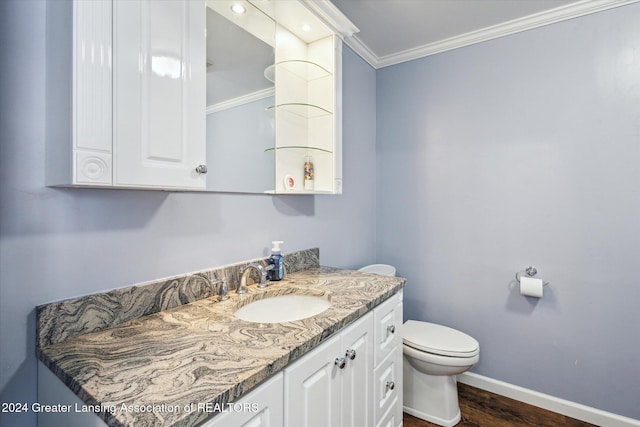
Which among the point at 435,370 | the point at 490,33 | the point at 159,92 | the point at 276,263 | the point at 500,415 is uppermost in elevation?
the point at 490,33

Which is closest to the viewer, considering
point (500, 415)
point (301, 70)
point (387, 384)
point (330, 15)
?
point (387, 384)

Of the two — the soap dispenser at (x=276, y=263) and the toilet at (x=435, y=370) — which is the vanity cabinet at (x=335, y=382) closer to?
the soap dispenser at (x=276, y=263)

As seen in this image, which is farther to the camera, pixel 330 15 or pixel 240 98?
pixel 330 15

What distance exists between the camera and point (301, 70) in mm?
1736

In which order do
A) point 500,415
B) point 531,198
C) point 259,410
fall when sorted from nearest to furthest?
1. point 259,410
2. point 500,415
3. point 531,198

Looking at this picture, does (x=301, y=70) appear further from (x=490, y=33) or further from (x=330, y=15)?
(x=490, y=33)

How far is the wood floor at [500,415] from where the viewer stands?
180 cm

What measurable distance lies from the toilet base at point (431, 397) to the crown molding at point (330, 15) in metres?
1.98

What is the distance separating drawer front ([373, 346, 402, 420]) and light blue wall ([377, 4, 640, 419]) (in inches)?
34.9

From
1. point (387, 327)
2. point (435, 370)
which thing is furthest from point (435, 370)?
point (387, 327)

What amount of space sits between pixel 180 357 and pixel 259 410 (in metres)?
0.24

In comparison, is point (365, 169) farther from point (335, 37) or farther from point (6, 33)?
point (6, 33)

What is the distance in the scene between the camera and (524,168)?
200cm

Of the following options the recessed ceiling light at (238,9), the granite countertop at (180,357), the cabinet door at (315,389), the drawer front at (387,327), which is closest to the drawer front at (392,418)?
the drawer front at (387,327)
